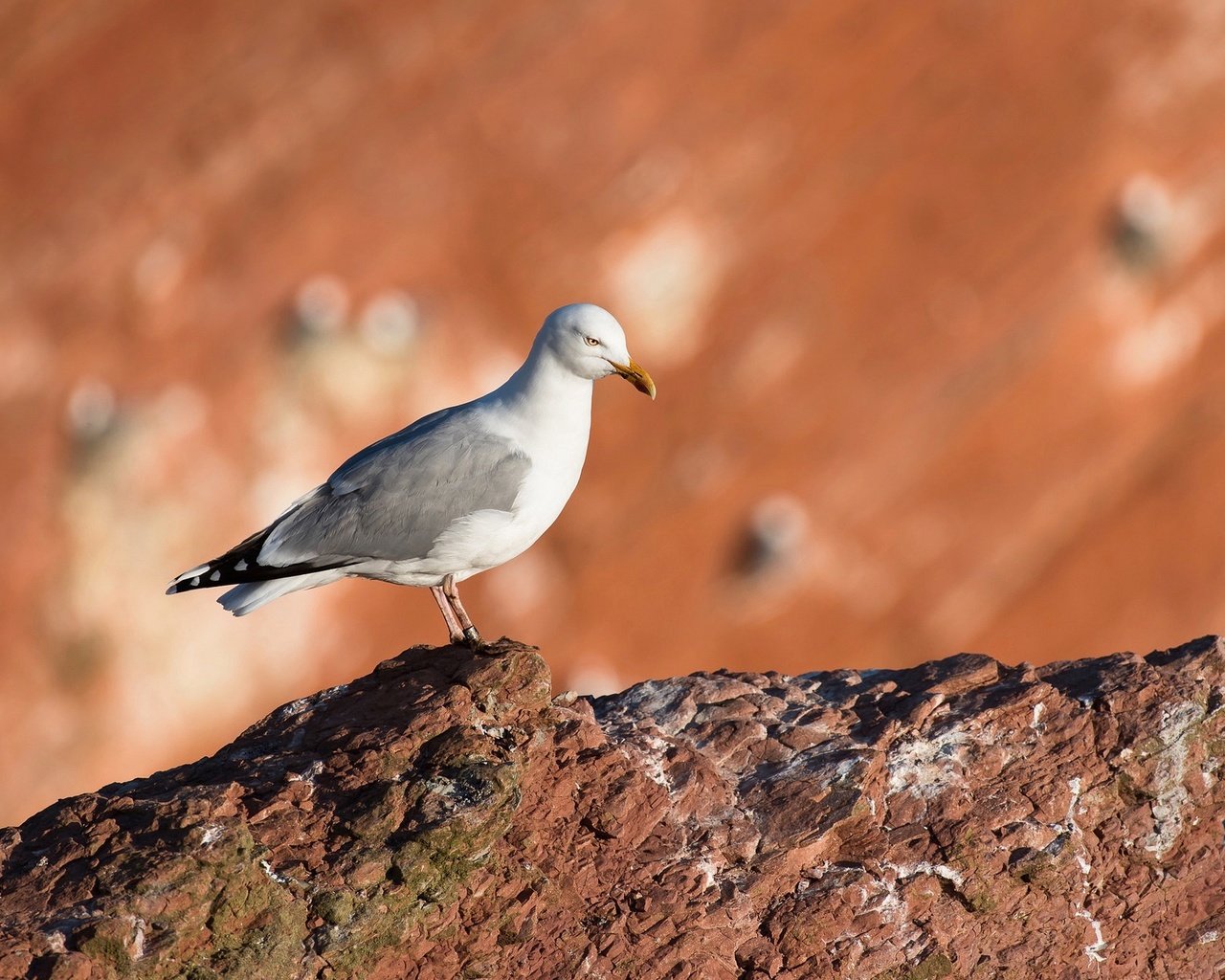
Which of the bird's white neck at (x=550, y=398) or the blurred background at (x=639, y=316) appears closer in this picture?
the bird's white neck at (x=550, y=398)

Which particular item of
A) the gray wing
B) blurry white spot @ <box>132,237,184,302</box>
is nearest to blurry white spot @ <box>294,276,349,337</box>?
blurry white spot @ <box>132,237,184,302</box>

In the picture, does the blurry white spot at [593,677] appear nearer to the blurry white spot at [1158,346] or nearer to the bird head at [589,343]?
the blurry white spot at [1158,346]

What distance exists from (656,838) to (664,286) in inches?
808

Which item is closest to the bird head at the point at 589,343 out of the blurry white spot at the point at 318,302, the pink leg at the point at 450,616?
the pink leg at the point at 450,616

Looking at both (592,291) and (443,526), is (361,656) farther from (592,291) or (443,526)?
(443,526)

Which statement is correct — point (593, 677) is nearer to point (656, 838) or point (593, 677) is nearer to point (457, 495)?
point (457, 495)

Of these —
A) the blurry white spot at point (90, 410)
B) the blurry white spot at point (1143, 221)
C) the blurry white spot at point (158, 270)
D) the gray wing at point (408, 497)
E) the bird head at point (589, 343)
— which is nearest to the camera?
the gray wing at point (408, 497)

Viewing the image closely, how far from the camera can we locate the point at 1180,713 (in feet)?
24.4

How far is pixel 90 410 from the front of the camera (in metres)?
25.4

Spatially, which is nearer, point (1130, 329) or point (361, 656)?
point (361, 656)

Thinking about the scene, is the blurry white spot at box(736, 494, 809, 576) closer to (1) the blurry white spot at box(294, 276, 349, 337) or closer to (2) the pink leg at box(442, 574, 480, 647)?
(1) the blurry white spot at box(294, 276, 349, 337)

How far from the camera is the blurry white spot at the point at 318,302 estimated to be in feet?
83.6

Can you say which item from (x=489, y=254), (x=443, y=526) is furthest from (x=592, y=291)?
(x=443, y=526)

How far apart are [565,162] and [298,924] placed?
851 inches
